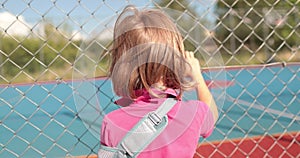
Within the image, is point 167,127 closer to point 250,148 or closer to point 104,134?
point 104,134

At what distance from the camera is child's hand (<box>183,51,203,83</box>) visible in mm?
1282

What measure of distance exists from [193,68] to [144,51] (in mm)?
195

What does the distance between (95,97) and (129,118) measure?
109 mm

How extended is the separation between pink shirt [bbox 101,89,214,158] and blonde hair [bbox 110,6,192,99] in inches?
1.5

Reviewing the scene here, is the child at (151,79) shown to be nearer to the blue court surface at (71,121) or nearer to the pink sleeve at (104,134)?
the pink sleeve at (104,134)

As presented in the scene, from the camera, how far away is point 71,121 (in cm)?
443

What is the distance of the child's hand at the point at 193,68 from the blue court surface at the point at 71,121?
477 millimetres

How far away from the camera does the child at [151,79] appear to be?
3.93ft

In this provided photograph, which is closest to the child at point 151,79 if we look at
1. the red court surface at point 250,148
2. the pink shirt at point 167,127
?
the pink shirt at point 167,127

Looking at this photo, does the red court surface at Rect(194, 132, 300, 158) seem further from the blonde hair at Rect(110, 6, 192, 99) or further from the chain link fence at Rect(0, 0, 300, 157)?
the blonde hair at Rect(110, 6, 192, 99)

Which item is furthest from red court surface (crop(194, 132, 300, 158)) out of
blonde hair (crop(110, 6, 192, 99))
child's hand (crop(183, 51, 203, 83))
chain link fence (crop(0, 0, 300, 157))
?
blonde hair (crop(110, 6, 192, 99))

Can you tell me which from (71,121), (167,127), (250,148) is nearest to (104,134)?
(167,127)

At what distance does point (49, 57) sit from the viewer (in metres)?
5.82

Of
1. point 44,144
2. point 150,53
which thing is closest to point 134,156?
point 150,53
